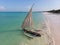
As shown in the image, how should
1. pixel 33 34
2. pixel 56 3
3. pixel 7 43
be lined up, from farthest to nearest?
pixel 56 3 < pixel 33 34 < pixel 7 43

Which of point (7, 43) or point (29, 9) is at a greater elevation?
point (29, 9)

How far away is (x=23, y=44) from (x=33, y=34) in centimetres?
83

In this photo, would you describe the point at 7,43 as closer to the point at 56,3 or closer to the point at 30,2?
the point at 30,2

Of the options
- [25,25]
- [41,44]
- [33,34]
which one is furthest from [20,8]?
[41,44]

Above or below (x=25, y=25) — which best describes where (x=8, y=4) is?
above

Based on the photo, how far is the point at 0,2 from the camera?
5.09 metres

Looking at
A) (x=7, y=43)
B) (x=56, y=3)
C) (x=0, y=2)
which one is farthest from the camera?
(x=56, y=3)

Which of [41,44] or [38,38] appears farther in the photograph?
[38,38]

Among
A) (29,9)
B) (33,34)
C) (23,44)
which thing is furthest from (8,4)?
(23,44)

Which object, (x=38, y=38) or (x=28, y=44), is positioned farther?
(x=38, y=38)

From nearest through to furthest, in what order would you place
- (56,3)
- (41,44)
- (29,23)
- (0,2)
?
(41,44)
(0,2)
(29,23)
(56,3)

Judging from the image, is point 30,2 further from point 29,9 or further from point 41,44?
point 41,44

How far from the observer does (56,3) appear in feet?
19.2

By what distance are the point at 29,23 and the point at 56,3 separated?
138 cm
